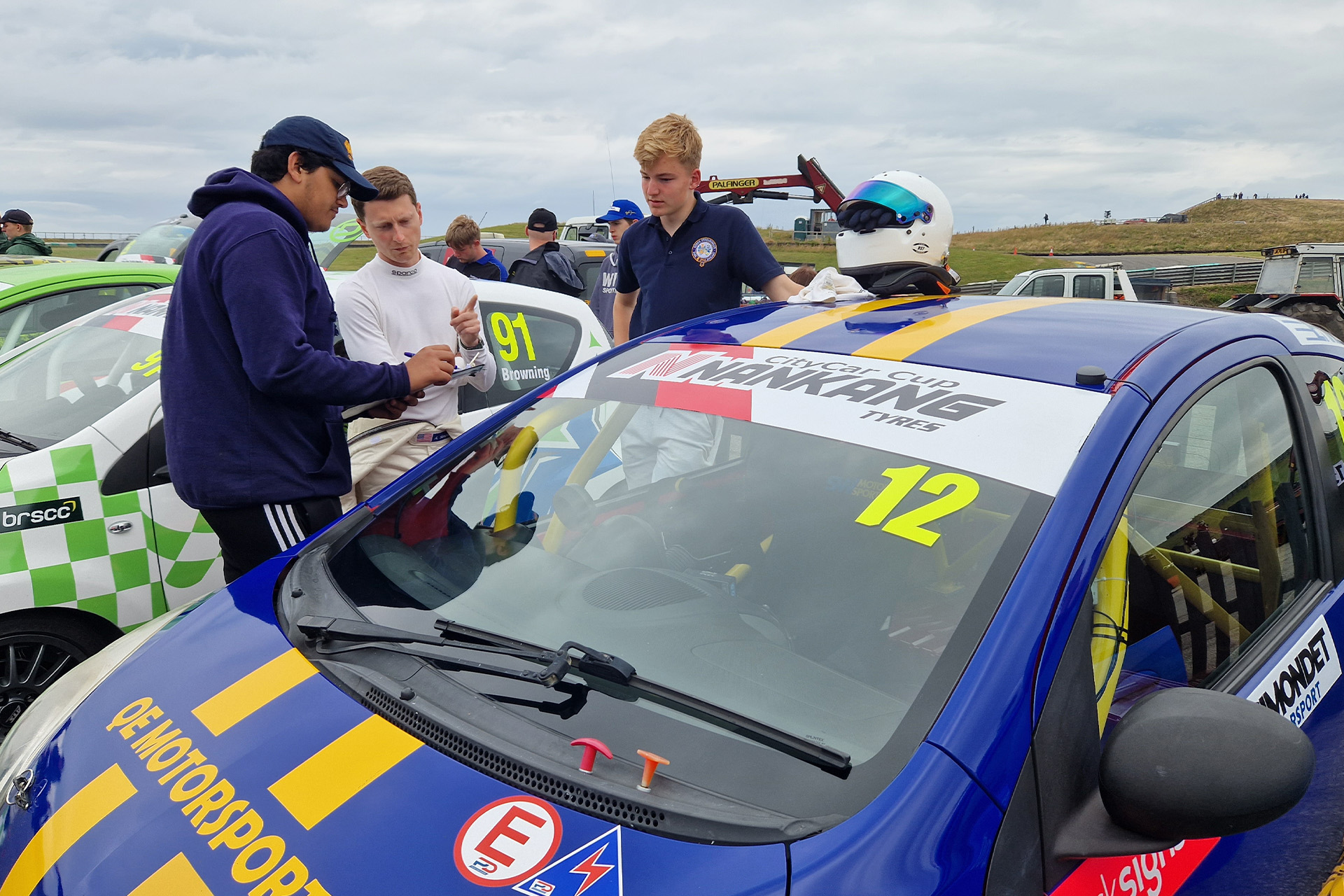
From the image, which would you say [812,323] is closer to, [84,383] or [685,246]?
[685,246]

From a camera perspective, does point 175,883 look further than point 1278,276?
No

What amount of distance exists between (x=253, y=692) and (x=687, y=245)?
8.18 ft

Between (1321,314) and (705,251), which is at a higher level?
(705,251)

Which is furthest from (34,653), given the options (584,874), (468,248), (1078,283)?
(1078,283)

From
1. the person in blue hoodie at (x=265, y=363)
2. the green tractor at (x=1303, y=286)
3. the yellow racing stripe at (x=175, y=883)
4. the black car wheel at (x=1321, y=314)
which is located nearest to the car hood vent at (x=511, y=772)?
the yellow racing stripe at (x=175, y=883)

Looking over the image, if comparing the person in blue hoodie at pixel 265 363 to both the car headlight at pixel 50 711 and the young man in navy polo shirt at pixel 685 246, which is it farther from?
the young man in navy polo shirt at pixel 685 246

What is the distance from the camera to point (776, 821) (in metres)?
1.05

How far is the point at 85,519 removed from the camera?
268cm

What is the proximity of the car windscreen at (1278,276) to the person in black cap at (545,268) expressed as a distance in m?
13.8

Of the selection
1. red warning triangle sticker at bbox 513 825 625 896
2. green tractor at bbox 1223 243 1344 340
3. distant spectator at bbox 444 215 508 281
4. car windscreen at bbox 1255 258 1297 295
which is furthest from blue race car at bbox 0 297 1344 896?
car windscreen at bbox 1255 258 1297 295

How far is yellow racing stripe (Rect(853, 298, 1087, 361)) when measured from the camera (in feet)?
5.63

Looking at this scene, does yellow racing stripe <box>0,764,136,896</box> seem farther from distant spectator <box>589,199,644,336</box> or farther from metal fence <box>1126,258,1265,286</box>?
metal fence <box>1126,258,1265,286</box>

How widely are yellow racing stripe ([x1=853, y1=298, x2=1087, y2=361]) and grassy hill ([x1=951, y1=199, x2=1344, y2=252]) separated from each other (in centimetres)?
3542

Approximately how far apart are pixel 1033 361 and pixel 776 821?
914 mm
